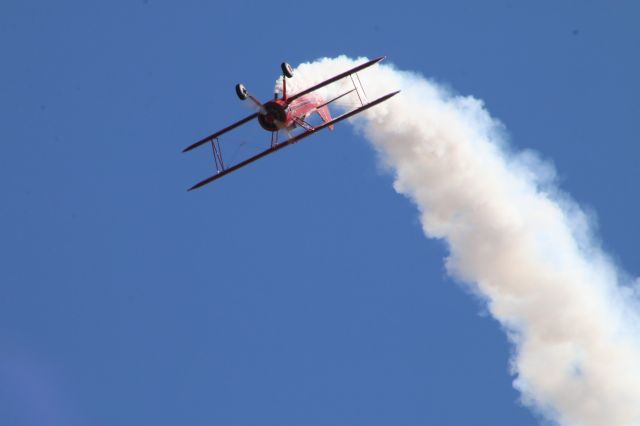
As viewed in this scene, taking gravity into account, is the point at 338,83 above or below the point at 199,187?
above

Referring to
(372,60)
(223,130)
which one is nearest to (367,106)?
(372,60)

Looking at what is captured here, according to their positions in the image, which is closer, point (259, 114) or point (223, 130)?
point (259, 114)

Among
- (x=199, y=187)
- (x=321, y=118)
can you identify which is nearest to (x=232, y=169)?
(x=199, y=187)

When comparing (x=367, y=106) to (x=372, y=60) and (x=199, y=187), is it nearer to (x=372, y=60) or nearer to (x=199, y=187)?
(x=372, y=60)

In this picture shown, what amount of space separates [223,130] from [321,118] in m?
5.77

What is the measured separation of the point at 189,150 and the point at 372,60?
43.0 ft

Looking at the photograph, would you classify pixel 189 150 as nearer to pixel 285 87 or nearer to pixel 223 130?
pixel 223 130

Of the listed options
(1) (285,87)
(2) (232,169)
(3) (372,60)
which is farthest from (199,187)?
(3) (372,60)

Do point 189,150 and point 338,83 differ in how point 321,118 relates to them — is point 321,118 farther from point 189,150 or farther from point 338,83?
point 189,150

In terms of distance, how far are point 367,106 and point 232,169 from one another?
817 centimetres

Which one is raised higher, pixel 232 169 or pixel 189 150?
pixel 189 150

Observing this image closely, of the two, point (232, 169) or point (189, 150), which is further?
point (189, 150)

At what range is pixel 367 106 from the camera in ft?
189

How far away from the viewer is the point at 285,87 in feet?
194
